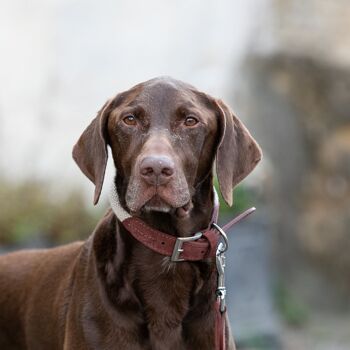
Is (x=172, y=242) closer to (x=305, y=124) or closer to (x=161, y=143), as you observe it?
(x=161, y=143)

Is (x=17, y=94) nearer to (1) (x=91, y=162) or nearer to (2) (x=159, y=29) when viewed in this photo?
(2) (x=159, y=29)

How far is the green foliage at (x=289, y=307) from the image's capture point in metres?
10.3

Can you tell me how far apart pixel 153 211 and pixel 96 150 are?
0.39 m

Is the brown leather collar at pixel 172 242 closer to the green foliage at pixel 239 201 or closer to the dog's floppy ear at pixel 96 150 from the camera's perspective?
the dog's floppy ear at pixel 96 150

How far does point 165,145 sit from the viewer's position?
4379 mm

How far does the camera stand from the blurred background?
407 inches

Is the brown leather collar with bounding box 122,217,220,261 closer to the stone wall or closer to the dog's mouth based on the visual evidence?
the dog's mouth

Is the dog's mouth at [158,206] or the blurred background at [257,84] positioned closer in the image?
the dog's mouth at [158,206]

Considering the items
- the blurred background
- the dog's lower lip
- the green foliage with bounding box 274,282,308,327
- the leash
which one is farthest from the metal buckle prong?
the green foliage with bounding box 274,282,308,327

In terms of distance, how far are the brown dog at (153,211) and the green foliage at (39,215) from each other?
150 inches

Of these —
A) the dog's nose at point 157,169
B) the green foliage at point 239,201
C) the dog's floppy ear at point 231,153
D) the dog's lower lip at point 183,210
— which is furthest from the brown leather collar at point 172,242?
the green foliage at point 239,201

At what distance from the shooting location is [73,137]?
1024 centimetres

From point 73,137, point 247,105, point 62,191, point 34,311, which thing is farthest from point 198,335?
point 247,105

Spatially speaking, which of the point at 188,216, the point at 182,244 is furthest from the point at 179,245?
the point at 188,216
